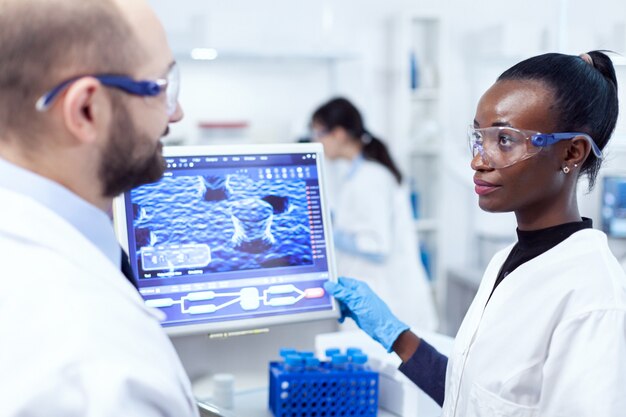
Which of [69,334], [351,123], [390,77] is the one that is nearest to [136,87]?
[69,334]

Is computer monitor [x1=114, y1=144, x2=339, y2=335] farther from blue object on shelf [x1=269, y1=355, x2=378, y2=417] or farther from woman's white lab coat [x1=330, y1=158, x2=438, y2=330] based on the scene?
woman's white lab coat [x1=330, y1=158, x2=438, y2=330]

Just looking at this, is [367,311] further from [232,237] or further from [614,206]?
[614,206]

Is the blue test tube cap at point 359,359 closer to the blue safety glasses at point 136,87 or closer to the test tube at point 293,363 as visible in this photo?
the test tube at point 293,363

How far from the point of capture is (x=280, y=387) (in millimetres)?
1318

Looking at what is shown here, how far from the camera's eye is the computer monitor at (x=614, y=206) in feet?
10.4

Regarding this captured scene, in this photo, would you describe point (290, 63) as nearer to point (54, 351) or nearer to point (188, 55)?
point (188, 55)

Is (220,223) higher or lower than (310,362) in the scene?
higher

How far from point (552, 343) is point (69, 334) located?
70cm

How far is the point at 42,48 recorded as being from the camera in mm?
765

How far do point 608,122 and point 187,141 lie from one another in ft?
9.51

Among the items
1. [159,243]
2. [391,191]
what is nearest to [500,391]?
[159,243]

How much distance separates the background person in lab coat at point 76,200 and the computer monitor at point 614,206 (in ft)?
8.96

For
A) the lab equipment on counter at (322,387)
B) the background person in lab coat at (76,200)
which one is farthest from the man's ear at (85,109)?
the lab equipment on counter at (322,387)

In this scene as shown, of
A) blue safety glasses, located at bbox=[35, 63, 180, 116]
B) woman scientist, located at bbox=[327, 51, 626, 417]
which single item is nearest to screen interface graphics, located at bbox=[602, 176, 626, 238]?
woman scientist, located at bbox=[327, 51, 626, 417]
